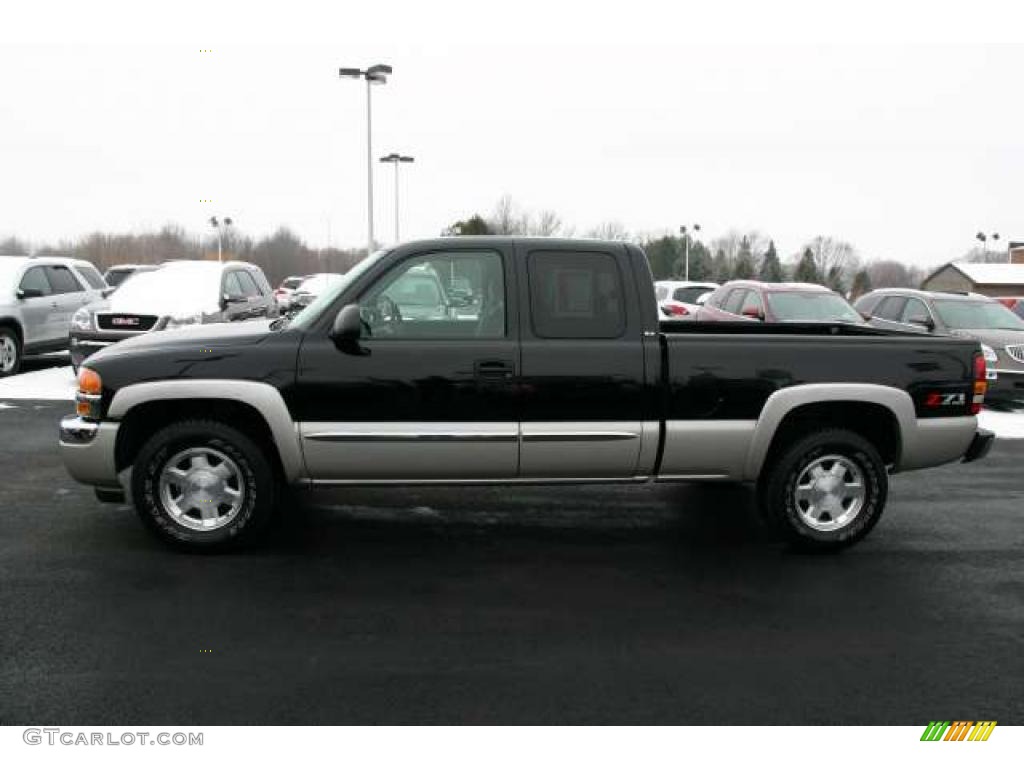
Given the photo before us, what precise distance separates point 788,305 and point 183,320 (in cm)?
900

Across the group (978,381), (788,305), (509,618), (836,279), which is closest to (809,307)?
(788,305)

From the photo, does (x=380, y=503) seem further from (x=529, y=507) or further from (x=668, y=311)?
(x=668, y=311)

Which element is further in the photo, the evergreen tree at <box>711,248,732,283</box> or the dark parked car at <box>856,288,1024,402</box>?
the evergreen tree at <box>711,248,732,283</box>

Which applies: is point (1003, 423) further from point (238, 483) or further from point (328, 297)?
point (238, 483)

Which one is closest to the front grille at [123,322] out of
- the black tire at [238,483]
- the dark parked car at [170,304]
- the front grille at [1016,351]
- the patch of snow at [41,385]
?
the dark parked car at [170,304]

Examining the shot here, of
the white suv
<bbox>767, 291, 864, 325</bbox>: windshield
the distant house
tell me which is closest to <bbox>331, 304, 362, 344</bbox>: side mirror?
<bbox>767, 291, 864, 325</bbox>: windshield

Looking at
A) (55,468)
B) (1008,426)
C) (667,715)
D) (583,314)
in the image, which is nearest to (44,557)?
(55,468)

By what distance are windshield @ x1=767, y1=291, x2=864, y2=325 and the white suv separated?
11.2 meters

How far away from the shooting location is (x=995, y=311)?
14.7m

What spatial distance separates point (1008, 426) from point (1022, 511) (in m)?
5.12

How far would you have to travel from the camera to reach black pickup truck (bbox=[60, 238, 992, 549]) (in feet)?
18.8

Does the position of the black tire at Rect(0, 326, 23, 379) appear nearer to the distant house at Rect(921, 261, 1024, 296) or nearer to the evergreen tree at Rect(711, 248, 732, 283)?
the distant house at Rect(921, 261, 1024, 296)
